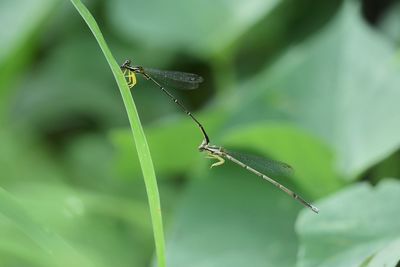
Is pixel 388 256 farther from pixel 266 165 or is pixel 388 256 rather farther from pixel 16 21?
pixel 16 21

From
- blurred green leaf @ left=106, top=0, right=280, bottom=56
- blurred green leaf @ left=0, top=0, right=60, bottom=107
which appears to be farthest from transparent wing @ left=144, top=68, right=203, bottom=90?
blurred green leaf @ left=0, top=0, right=60, bottom=107

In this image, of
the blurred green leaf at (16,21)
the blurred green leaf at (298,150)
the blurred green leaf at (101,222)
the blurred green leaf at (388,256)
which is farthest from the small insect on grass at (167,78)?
the blurred green leaf at (16,21)

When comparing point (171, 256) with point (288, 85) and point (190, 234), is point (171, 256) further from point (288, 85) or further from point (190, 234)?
point (288, 85)

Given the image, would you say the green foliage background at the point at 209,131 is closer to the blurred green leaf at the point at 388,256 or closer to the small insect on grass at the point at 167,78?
the blurred green leaf at the point at 388,256

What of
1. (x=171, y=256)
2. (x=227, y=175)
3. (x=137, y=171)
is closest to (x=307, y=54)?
(x=227, y=175)

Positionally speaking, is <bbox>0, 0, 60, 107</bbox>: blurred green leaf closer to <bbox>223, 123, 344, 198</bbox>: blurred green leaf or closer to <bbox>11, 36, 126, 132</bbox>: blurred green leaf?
<bbox>11, 36, 126, 132</bbox>: blurred green leaf

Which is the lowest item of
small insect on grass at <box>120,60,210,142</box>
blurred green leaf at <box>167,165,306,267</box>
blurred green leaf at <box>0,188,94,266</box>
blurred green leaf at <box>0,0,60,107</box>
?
blurred green leaf at <box>0,188,94,266</box>
